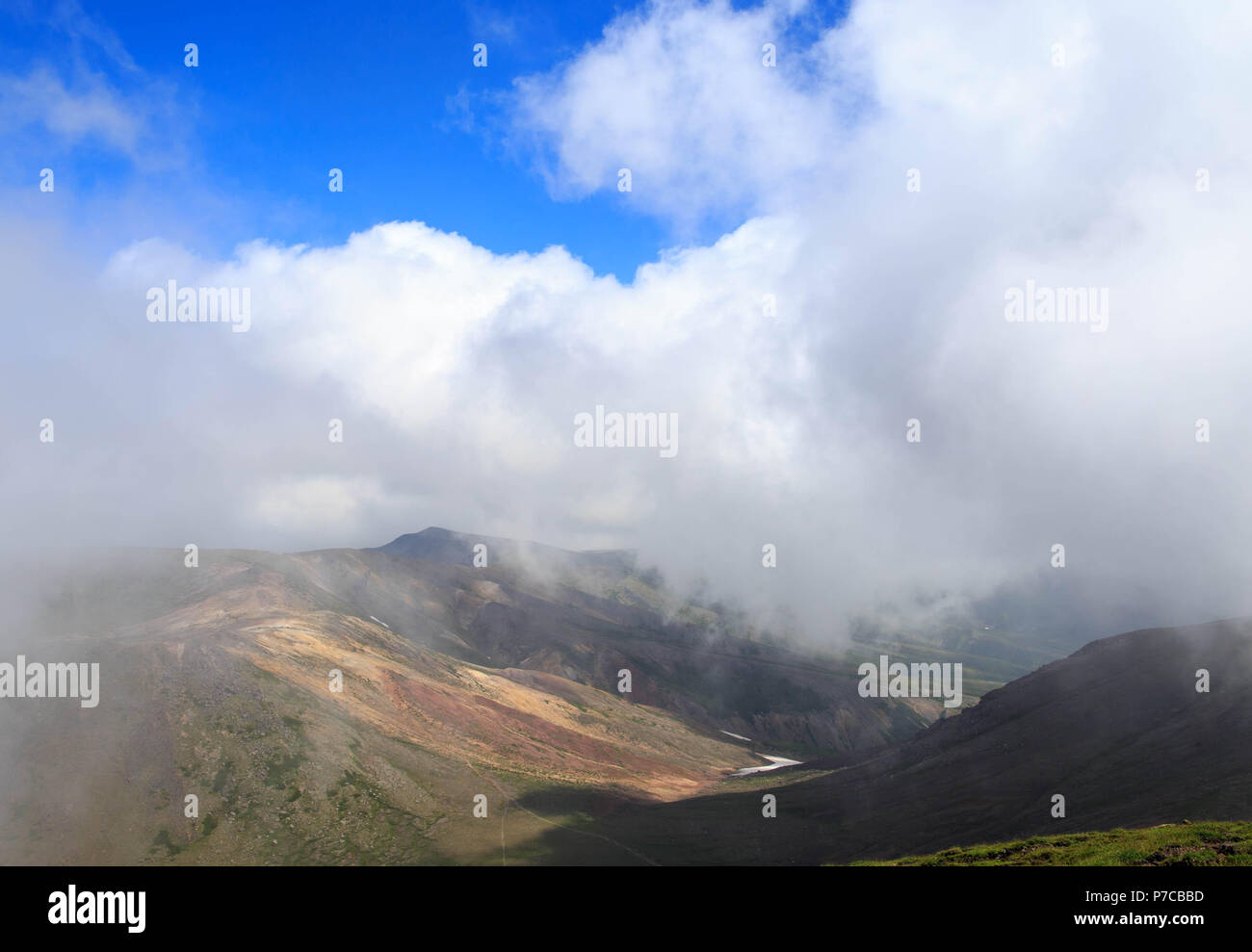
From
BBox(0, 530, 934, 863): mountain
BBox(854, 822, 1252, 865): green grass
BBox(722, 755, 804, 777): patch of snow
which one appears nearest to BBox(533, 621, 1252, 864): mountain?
BBox(0, 530, 934, 863): mountain

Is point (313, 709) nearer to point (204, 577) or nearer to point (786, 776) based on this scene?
point (786, 776)

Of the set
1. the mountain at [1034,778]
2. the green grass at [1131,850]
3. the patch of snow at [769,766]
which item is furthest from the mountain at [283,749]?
the green grass at [1131,850]

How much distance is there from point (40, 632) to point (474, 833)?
104 m

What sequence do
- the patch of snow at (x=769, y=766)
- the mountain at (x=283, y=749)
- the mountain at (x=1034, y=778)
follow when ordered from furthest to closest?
the patch of snow at (x=769, y=766)
the mountain at (x=283, y=749)
the mountain at (x=1034, y=778)

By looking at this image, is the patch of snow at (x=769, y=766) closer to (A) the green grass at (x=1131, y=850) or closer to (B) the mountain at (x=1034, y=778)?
(B) the mountain at (x=1034, y=778)

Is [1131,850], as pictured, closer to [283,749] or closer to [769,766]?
[283,749]

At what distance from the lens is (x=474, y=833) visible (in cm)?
6719

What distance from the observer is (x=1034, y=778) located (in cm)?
6712

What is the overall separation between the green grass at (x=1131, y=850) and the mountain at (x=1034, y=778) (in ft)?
68.6

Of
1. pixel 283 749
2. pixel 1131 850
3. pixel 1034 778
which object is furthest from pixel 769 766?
pixel 1131 850

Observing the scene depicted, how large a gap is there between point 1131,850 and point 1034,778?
153 ft

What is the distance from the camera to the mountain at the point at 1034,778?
2217 inches
